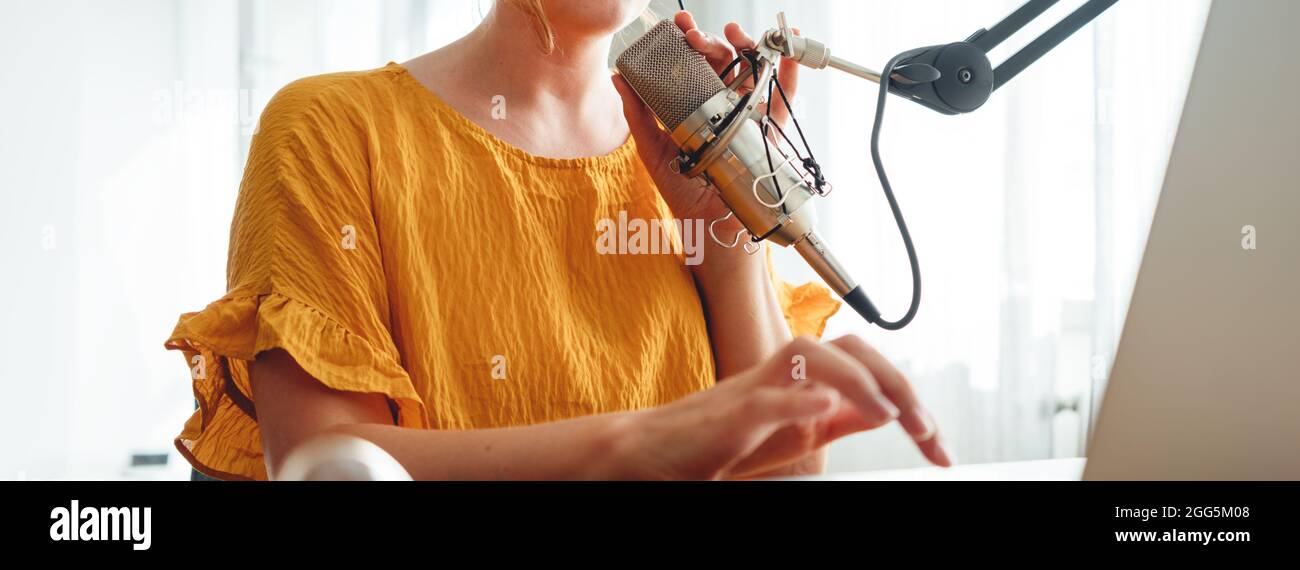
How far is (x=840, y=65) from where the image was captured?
0.51 metres

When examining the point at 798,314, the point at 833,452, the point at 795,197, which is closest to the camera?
the point at 795,197

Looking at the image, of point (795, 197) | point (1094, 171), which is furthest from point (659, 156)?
point (1094, 171)

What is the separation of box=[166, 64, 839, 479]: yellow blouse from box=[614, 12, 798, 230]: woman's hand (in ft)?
0.13

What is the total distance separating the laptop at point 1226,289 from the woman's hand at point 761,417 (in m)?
0.15

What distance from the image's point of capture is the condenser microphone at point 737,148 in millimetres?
493

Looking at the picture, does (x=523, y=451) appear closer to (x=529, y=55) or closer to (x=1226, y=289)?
(x=1226, y=289)

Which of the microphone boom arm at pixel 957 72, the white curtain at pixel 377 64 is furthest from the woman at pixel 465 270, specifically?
the white curtain at pixel 377 64

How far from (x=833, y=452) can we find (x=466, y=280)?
174 cm

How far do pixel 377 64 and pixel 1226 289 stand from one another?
2.06 metres

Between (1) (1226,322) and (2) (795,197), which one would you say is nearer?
(1) (1226,322)

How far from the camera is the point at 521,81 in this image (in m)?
0.71

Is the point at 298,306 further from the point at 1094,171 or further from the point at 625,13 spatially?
the point at 1094,171

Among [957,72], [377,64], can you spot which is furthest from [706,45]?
[377,64]
